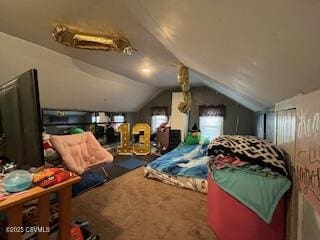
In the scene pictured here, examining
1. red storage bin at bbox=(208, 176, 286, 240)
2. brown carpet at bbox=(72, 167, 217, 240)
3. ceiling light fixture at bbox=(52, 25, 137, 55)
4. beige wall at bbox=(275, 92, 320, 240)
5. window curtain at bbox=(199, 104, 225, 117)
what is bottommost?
brown carpet at bbox=(72, 167, 217, 240)

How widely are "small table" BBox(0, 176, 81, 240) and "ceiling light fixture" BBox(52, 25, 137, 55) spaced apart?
1387 millimetres

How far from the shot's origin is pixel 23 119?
115cm

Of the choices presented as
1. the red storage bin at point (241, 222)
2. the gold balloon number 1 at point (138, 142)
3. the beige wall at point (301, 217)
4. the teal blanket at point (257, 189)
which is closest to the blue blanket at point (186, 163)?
the red storage bin at point (241, 222)

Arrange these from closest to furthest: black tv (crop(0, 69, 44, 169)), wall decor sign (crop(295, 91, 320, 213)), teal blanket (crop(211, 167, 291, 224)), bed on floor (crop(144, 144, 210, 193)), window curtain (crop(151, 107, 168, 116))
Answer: wall decor sign (crop(295, 91, 320, 213)) < black tv (crop(0, 69, 44, 169)) < teal blanket (crop(211, 167, 291, 224)) < bed on floor (crop(144, 144, 210, 193)) < window curtain (crop(151, 107, 168, 116))

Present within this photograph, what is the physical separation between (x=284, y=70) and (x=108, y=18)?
1.40m

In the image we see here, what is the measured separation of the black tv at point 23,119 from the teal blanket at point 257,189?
55.7 inches

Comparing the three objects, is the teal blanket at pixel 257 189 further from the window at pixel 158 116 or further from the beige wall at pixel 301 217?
the window at pixel 158 116

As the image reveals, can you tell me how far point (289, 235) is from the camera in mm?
1373

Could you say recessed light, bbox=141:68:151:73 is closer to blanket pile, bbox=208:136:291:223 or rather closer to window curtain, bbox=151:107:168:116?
blanket pile, bbox=208:136:291:223

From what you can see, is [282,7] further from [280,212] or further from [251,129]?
[251,129]

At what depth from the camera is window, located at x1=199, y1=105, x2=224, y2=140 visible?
548 centimetres

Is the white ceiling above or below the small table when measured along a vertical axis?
above

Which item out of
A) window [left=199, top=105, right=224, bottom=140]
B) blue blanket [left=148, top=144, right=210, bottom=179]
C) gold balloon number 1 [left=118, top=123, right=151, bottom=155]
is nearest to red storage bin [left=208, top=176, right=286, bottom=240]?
blue blanket [left=148, top=144, right=210, bottom=179]

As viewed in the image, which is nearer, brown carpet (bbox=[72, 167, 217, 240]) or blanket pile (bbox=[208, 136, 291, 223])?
blanket pile (bbox=[208, 136, 291, 223])
